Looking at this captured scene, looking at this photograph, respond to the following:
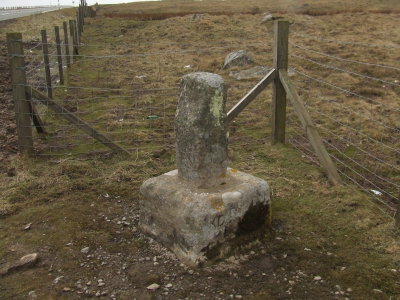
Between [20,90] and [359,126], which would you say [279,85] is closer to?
[359,126]

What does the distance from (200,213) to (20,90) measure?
4.22 meters

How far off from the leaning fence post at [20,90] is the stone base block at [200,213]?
313cm

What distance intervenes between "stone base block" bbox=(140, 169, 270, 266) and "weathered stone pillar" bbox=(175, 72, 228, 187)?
0.54ft

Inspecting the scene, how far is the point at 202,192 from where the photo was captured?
180 inches

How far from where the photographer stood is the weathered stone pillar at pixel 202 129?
14.8ft

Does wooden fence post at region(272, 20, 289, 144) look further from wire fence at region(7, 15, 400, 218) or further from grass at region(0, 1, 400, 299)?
wire fence at region(7, 15, 400, 218)

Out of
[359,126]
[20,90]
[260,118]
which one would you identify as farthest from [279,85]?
[20,90]

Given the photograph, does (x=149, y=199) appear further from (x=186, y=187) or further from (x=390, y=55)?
(x=390, y=55)

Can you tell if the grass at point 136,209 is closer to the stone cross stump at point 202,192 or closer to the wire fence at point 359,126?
the wire fence at point 359,126

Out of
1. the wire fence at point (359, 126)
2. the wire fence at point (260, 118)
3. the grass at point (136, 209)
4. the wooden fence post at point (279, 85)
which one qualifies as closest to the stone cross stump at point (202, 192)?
the grass at point (136, 209)

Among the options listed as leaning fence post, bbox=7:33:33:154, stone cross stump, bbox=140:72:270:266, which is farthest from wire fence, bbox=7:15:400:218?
stone cross stump, bbox=140:72:270:266

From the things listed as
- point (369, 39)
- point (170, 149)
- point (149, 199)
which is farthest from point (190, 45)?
point (149, 199)

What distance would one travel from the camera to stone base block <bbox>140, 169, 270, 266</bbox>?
171 inches

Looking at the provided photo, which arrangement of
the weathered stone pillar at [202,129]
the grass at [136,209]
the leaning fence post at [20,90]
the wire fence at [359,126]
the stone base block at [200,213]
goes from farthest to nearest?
the leaning fence post at [20,90]
the wire fence at [359,126]
the weathered stone pillar at [202,129]
the stone base block at [200,213]
the grass at [136,209]
